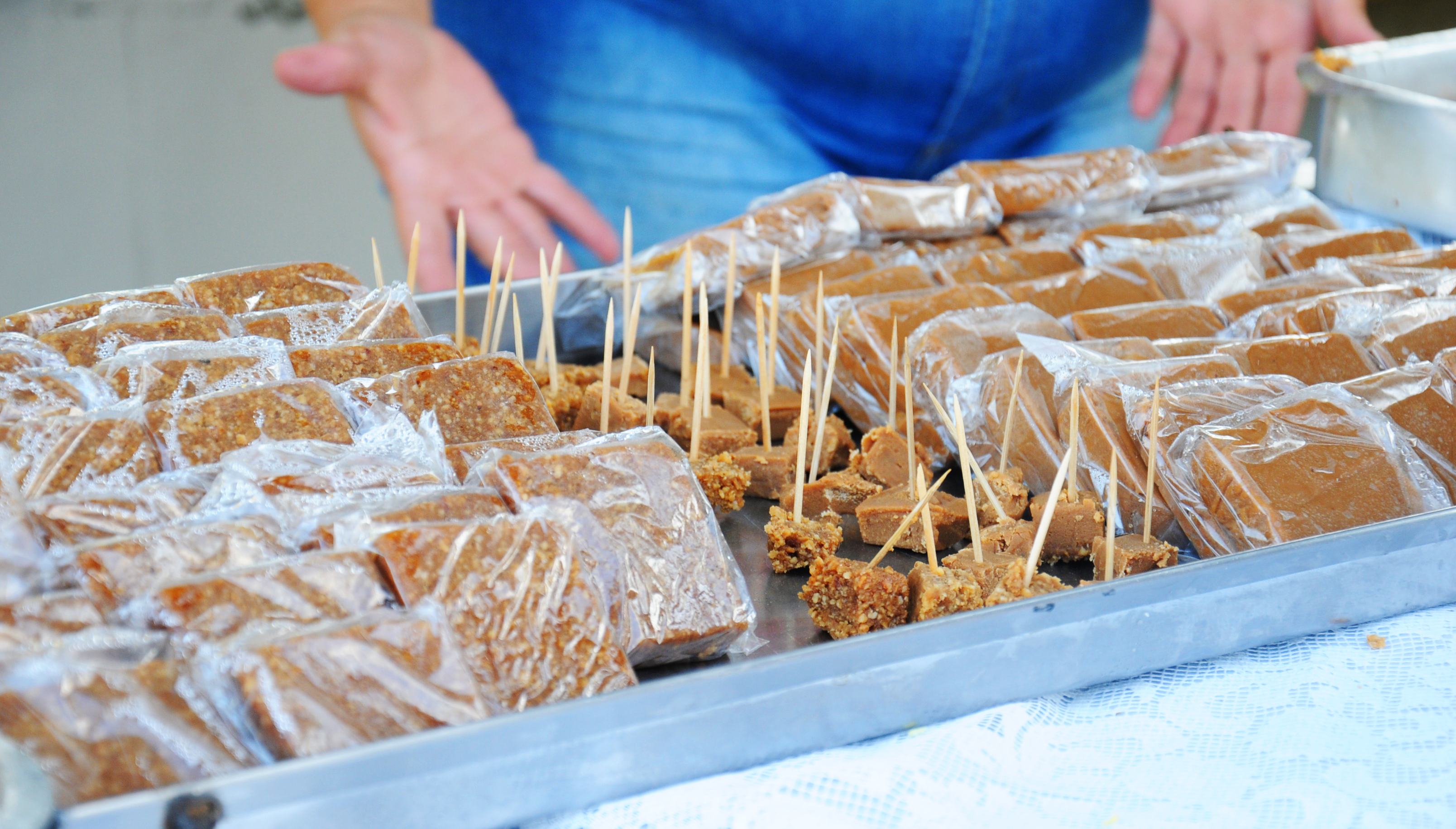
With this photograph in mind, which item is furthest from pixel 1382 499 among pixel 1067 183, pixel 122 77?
pixel 122 77

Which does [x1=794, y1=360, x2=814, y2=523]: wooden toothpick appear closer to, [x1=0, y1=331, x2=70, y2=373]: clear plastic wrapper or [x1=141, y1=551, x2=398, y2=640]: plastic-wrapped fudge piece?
[x1=141, y1=551, x2=398, y2=640]: plastic-wrapped fudge piece

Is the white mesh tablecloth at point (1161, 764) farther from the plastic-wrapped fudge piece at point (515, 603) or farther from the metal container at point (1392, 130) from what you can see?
the metal container at point (1392, 130)

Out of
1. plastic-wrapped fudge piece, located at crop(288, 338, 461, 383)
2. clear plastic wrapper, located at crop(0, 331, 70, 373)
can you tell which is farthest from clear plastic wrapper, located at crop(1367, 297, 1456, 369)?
clear plastic wrapper, located at crop(0, 331, 70, 373)

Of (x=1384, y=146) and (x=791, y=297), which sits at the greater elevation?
(x=1384, y=146)

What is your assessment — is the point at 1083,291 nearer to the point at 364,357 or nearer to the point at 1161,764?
the point at 1161,764

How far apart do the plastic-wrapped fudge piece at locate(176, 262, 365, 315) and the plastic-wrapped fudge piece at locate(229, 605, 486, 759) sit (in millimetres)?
1176

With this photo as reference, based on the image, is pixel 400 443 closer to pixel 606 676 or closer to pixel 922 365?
pixel 606 676

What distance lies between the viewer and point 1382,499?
181 cm

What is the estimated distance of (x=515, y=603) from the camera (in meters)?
1.36

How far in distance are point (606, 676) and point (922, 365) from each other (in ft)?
3.85

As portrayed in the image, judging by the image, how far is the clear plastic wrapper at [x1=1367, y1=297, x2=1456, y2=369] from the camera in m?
2.26

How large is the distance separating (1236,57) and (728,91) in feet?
8.20

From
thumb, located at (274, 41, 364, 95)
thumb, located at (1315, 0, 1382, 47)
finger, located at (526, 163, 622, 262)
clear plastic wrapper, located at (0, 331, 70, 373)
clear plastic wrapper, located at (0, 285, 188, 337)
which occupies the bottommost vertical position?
finger, located at (526, 163, 622, 262)

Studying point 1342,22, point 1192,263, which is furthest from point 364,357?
point 1342,22
